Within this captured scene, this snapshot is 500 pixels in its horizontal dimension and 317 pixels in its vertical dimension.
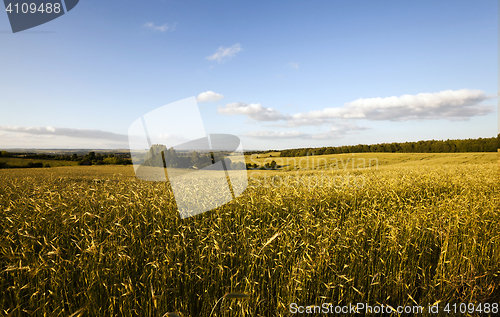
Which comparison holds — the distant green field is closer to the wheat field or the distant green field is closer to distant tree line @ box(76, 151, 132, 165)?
distant tree line @ box(76, 151, 132, 165)

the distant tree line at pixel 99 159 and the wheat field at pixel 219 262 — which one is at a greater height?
the distant tree line at pixel 99 159

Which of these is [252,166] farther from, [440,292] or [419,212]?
[440,292]

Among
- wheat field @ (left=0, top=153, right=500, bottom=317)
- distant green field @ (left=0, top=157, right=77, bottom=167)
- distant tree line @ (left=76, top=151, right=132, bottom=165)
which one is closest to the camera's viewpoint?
wheat field @ (left=0, top=153, right=500, bottom=317)

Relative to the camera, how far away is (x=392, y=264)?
9.92 feet

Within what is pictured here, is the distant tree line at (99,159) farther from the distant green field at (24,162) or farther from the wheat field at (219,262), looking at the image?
the wheat field at (219,262)

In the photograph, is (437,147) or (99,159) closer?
(99,159)

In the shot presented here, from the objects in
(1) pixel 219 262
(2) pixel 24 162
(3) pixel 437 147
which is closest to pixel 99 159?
(2) pixel 24 162

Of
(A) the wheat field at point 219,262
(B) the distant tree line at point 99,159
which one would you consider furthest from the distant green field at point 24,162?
(A) the wheat field at point 219,262

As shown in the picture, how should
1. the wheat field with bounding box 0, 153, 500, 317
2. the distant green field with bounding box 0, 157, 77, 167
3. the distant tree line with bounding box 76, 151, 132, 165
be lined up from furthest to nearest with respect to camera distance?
the distant tree line with bounding box 76, 151, 132, 165 < the distant green field with bounding box 0, 157, 77, 167 < the wheat field with bounding box 0, 153, 500, 317

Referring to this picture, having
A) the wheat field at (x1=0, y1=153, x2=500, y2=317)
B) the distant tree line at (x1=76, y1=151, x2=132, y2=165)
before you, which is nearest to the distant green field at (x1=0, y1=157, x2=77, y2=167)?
the distant tree line at (x1=76, y1=151, x2=132, y2=165)

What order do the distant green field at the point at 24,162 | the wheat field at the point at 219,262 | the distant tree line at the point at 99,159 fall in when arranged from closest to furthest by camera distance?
the wheat field at the point at 219,262 → the distant green field at the point at 24,162 → the distant tree line at the point at 99,159

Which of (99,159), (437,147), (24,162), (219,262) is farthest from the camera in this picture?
(437,147)

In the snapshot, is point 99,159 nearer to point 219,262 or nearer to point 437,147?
point 219,262

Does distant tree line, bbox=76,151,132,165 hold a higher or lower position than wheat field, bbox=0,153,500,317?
higher
